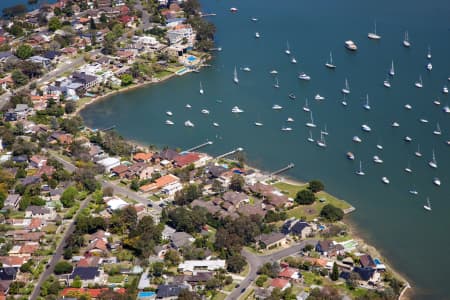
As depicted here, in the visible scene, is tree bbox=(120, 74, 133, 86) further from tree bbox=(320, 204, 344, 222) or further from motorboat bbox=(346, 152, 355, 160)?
tree bbox=(320, 204, 344, 222)

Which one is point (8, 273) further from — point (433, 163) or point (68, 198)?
point (433, 163)

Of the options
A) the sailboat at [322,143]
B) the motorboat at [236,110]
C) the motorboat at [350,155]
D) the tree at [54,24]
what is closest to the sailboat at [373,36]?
the motorboat at [236,110]

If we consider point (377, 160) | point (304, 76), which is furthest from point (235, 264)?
point (304, 76)

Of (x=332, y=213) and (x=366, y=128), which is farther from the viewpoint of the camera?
(x=366, y=128)

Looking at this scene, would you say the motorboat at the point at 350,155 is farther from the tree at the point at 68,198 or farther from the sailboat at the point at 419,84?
the tree at the point at 68,198

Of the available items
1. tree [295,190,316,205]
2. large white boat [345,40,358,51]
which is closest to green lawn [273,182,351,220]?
tree [295,190,316,205]

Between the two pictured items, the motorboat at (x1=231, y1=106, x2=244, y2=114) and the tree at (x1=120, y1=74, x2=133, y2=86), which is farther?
the tree at (x1=120, y1=74, x2=133, y2=86)

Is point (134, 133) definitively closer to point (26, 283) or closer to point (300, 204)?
point (300, 204)
